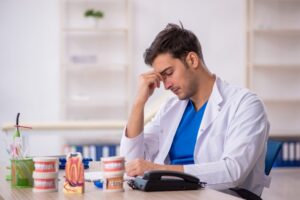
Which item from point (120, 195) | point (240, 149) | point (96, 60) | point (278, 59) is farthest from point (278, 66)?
point (120, 195)

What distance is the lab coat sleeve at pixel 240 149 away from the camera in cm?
205

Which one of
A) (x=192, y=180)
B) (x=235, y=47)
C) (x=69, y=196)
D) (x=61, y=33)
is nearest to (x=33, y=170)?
(x=69, y=196)

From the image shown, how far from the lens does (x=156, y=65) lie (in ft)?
7.97

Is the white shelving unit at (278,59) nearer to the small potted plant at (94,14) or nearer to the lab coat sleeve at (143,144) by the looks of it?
the small potted plant at (94,14)

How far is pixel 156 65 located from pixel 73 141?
428 centimetres

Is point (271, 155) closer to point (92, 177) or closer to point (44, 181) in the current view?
point (92, 177)

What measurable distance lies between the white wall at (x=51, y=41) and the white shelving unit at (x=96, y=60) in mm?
148

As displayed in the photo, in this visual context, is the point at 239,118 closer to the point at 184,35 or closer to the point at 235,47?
the point at 184,35

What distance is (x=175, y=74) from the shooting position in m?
2.40

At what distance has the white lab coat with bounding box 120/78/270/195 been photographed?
2080mm

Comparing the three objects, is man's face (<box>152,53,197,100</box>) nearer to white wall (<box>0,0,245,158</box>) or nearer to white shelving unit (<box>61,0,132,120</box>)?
white shelving unit (<box>61,0,132,120</box>)

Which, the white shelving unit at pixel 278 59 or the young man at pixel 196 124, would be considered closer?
the young man at pixel 196 124

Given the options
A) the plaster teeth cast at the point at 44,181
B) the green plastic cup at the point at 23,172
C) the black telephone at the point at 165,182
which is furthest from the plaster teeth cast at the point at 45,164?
the black telephone at the point at 165,182

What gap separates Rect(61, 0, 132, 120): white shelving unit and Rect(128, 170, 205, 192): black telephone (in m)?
4.67
